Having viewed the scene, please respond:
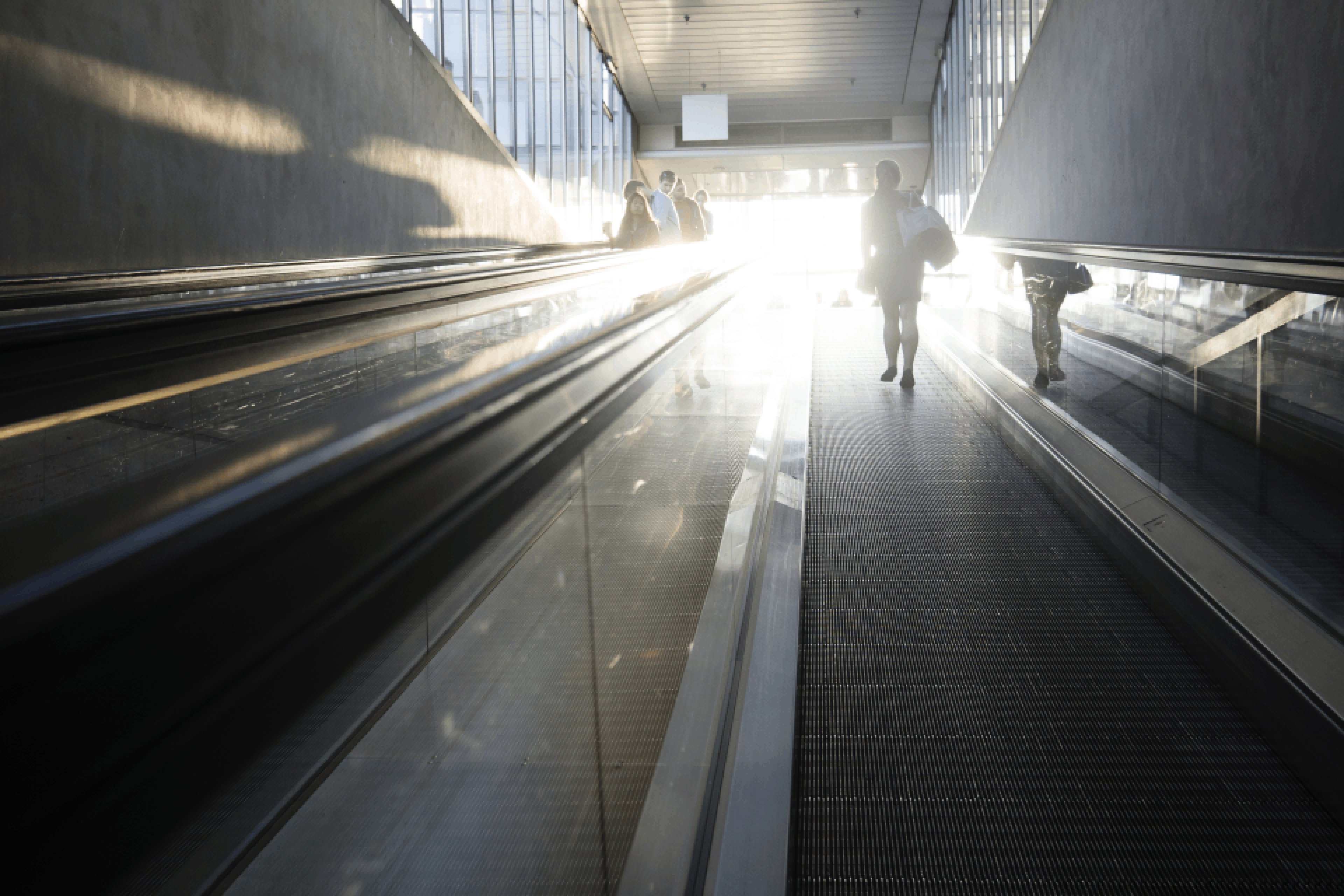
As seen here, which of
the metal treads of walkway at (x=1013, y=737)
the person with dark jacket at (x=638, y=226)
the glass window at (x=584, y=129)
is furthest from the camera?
the glass window at (x=584, y=129)

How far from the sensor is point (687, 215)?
1188cm

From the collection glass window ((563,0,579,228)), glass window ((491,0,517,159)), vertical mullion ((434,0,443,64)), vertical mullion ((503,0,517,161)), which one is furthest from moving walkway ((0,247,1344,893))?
glass window ((563,0,579,228))

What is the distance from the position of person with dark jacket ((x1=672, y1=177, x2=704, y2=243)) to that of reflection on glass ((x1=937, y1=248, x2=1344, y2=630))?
763 centimetres

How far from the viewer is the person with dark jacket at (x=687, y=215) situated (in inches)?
455

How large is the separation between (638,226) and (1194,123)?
4.71 metres

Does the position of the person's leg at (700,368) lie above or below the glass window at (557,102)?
below

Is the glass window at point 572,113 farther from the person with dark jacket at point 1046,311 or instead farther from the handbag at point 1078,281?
the handbag at point 1078,281

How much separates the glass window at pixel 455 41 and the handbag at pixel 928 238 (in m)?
5.17

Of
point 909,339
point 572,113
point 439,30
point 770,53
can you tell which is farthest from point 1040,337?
point 770,53

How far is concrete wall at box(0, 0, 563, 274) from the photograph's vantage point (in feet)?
13.7

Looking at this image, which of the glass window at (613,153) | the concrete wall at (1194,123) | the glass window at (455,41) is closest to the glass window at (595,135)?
the glass window at (613,153)

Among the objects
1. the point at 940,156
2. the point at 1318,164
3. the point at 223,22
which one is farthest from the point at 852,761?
the point at 940,156

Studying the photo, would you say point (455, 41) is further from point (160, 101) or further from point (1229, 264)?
point (1229, 264)

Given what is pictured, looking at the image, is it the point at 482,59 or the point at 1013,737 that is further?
the point at 482,59
